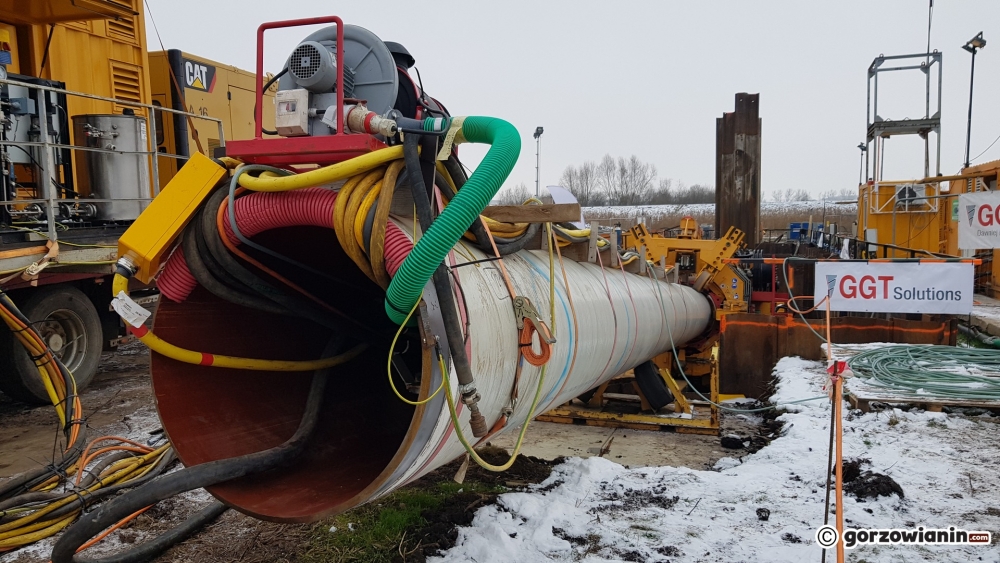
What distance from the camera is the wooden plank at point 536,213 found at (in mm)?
2943

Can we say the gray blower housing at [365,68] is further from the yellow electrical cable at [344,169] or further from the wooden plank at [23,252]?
the wooden plank at [23,252]

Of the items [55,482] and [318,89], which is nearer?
[318,89]

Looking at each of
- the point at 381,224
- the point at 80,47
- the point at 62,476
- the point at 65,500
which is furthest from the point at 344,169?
the point at 80,47

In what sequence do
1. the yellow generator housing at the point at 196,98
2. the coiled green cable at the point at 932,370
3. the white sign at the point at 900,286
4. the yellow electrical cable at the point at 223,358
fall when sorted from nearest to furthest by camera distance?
1. the yellow electrical cable at the point at 223,358
2. the coiled green cable at the point at 932,370
3. the white sign at the point at 900,286
4. the yellow generator housing at the point at 196,98

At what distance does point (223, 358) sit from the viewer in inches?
111

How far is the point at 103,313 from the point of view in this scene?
284 inches

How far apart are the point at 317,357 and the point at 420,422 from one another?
67.9 inches

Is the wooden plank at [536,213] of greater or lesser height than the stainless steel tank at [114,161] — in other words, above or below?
below

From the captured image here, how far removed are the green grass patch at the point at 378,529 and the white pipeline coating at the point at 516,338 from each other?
1.09 meters

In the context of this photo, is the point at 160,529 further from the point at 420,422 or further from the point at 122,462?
the point at 420,422

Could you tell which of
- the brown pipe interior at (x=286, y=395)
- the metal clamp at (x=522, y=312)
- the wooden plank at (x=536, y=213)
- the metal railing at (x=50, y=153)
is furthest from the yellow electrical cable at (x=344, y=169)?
the metal railing at (x=50, y=153)

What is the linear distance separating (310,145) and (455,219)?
0.74 metres

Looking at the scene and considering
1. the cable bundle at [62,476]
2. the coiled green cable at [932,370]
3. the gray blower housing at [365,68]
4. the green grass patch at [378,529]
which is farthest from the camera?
the coiled green cable at [932,370]

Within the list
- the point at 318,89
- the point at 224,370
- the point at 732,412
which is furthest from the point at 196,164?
the point at 732,412
